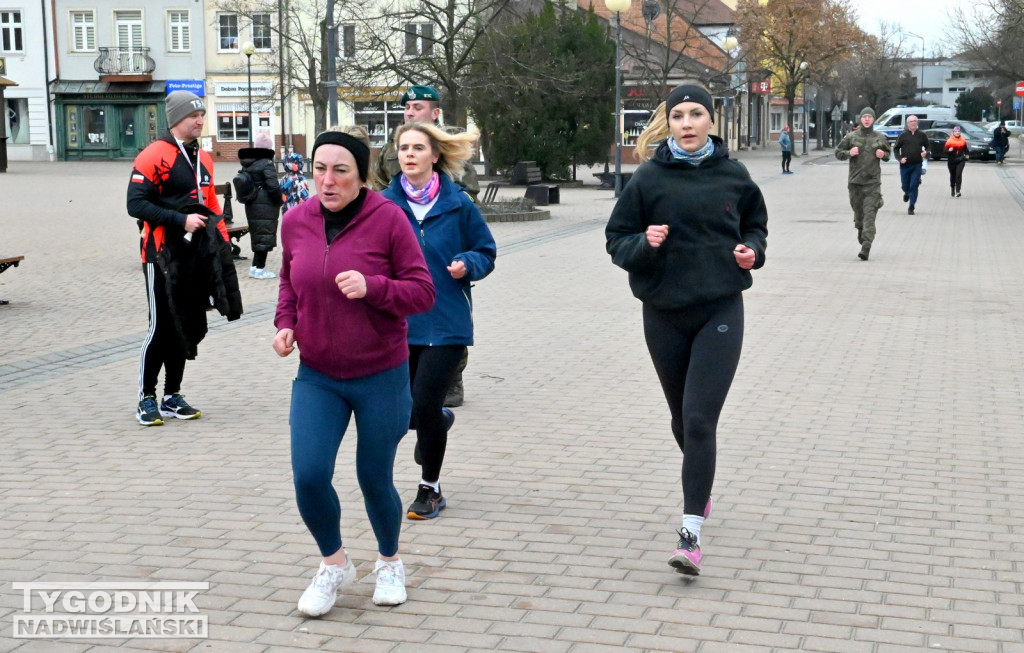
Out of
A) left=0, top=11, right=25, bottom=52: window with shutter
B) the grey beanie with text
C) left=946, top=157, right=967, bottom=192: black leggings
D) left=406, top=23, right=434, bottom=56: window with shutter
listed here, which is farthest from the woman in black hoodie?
left=0, top=11, right=25, bottom=52: window with shutter

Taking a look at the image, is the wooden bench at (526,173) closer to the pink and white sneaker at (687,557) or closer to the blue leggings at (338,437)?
the pink and white sneaker at (687,557)

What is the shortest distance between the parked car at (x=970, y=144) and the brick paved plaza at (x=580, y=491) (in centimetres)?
→ 3978

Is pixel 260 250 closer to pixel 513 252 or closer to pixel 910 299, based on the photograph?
pixel 513 252

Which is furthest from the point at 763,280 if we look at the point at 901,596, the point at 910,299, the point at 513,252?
the point at 901,596

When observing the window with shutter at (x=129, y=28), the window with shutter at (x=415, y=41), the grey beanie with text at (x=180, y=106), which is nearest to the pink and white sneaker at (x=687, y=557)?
the grey beanie with text at (x=180, y=106)

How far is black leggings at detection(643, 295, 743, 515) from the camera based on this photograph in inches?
187

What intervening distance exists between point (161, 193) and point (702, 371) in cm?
371

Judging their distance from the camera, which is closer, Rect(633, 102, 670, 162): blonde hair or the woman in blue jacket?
Rect(633, 102, 670, 162): blonde hair

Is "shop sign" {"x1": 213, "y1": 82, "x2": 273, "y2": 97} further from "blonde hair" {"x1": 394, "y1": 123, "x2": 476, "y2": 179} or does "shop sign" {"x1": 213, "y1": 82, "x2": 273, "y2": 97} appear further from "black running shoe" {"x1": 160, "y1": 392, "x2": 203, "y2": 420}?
"blonde hair" {"x1": 394, "y1": 123, "x2": 476, "y2": 179}

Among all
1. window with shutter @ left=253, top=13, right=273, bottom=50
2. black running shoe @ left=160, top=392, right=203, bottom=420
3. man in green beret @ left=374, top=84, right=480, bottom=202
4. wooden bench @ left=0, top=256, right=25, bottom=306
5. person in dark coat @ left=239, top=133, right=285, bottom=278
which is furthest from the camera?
window with shutter @ left=253, top=13, right=273, bottom=50

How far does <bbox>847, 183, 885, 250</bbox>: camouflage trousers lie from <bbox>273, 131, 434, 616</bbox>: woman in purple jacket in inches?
490

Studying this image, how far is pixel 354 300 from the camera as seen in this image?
4.19 m

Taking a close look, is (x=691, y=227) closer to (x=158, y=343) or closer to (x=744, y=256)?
(x=744, y=256)

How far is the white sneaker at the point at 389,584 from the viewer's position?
442 cm
